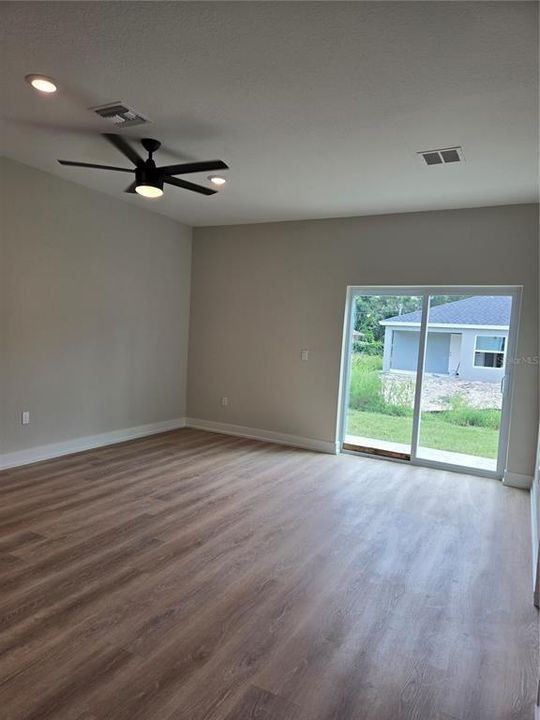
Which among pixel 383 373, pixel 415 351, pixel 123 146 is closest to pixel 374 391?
pixel 383 373

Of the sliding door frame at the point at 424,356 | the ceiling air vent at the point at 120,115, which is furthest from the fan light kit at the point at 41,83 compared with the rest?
the sliding door frame at the point at 424,356

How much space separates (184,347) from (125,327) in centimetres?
117

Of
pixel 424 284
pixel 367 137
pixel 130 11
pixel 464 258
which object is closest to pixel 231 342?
pixel 424 284

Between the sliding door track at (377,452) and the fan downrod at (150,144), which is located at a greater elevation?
the fan downrod at (150,144)

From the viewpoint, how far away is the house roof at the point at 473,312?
466 centimetres

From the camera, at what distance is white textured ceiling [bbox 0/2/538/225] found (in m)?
2.04

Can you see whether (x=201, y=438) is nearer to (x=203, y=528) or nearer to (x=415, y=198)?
(x=203, y=528)

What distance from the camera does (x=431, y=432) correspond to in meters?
5.07

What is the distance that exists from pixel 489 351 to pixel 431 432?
111 cm

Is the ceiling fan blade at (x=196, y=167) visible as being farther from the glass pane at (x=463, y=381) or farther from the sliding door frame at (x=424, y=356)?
the glass pane at (x=463, y=381)

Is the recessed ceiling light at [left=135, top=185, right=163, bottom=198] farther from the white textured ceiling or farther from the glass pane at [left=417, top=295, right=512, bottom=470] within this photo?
the glass pane at [left=417, top=295, right=512, bottom=470]

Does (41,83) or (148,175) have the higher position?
(41,83)

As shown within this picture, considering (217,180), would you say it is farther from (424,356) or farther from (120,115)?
(424,356)

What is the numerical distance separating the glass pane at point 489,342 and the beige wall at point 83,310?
390 centimetres
